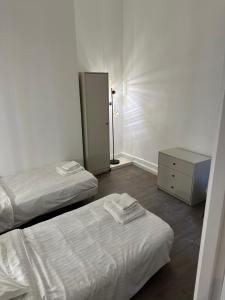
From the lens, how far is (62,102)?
10.5 ft

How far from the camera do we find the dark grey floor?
1.67 m

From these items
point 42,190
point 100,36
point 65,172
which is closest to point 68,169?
point 65,172

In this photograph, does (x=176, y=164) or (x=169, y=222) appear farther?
(x=176, y=164)

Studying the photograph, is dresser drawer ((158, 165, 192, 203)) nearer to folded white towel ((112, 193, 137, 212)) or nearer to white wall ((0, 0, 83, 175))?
folded white towel ((112, 193, 137, 212))

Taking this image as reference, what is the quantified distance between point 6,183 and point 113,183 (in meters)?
1.68

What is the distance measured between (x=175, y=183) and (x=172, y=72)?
1.78 m

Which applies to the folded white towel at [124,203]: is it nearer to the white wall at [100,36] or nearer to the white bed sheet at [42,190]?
the white bed sheet at [42,190]

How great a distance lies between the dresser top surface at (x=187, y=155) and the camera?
2.78m

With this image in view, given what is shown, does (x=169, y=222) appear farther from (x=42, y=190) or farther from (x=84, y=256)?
(x=42, y=190)

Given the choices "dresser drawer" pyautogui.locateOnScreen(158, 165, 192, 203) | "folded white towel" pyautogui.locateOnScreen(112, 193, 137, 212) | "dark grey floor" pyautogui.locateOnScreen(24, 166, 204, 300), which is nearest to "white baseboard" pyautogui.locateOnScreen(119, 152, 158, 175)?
"dark grey floor" pyautogui.locateOnScreen(24, 166, 204, 300)

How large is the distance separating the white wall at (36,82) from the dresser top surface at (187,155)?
1.71 metres

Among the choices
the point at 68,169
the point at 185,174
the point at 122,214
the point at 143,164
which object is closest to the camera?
the point at 122,214

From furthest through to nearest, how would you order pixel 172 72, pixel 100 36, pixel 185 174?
pixel 100 36
pixel 172 72
pixel 185 174

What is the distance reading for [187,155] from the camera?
2.97 metres
